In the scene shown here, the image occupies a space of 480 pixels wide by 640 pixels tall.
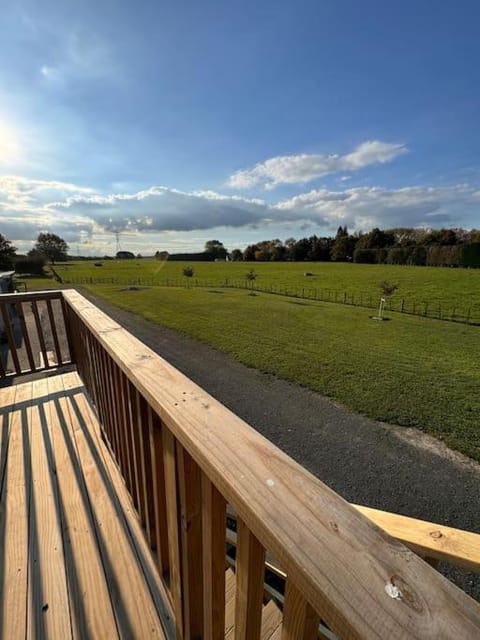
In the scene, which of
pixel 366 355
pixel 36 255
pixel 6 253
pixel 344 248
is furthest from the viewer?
pixel 344 248

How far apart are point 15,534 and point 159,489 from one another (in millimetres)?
1038

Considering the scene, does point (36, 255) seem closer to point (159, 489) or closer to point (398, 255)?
point (159, 489)

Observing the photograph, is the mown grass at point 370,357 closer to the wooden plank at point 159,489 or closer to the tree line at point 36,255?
the wooden plank at point 159,489

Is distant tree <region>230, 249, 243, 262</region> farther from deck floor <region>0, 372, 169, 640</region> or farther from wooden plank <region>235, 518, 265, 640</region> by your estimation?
wooden plank <region>235, 518, 265, 640</region>

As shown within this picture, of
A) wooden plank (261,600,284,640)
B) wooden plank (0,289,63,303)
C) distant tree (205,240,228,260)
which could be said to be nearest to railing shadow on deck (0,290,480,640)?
wooden plank (261,600,284,640)

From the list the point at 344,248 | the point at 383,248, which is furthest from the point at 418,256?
the point at 344,248

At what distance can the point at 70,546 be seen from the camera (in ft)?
4.75

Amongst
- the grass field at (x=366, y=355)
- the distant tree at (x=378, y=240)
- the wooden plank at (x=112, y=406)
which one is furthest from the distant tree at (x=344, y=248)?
the wooden plank at (x=112, y=406)

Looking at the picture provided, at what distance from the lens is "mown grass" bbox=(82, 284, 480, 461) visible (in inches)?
163

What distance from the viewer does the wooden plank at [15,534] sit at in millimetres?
1170

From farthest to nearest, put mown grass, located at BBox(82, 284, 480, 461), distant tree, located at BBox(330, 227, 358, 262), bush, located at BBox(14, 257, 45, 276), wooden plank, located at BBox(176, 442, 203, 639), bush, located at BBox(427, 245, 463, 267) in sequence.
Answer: distant tree, located at BBox(330, 227, 358, 262)
bush, located at BBox(14, 257, 45, 276)
bush, located at BBox(427, 245, 463, 267)
mown grass, located at BBox(82, 284, 480, 461)
wooden plank, located at BBox(176, 442, 203, 639)

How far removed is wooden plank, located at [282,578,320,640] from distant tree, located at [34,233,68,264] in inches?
2156

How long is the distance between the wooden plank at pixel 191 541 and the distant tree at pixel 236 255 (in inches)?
2776

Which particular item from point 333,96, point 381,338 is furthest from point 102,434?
point 381,338
